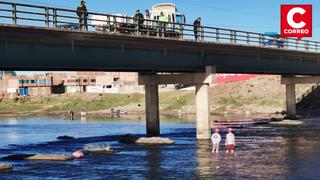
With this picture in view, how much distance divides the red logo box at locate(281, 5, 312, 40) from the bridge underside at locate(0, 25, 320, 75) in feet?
10.8

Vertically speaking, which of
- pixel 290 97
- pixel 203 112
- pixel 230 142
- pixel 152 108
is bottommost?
pixel 230 142

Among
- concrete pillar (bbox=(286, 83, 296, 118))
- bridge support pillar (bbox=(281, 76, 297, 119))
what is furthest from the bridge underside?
concrete pillar (bbox=(286, 83, 296, 118))

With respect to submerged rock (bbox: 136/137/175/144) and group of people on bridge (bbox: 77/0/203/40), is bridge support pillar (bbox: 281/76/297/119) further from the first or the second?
submerged rock (bbox: 136/137/175/144)

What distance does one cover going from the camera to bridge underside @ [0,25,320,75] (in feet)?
135

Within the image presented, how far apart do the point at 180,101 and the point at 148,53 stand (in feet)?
314

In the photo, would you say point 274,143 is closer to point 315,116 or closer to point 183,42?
point 183,42

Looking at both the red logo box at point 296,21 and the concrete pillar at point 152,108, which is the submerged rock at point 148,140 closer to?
the concrete pillar at point 152,108

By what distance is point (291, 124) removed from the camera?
7975 cm

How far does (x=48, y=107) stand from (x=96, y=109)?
2030 centimetres

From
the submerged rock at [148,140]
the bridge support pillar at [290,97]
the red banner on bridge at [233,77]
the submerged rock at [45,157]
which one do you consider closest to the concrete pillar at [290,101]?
the bridge support pillar at [290,97]

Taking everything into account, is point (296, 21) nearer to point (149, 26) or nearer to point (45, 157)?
point (149, 26)

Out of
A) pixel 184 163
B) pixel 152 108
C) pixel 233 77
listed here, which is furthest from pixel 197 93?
pixel 233 77

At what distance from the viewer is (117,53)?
5006 centimetres

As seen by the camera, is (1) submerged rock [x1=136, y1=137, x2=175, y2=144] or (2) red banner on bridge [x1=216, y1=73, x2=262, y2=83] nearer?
(1) submerged rock [x1=136, y1=137, x2=175, y2=144]
